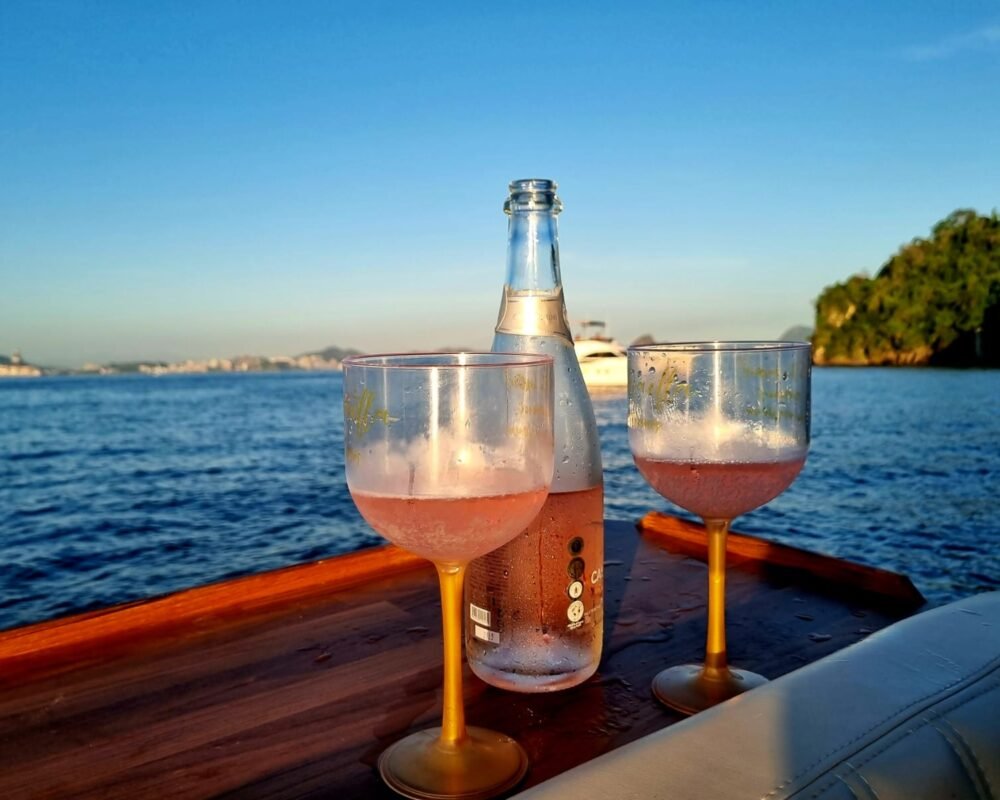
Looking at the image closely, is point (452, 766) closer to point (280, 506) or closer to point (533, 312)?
point (533, 312)

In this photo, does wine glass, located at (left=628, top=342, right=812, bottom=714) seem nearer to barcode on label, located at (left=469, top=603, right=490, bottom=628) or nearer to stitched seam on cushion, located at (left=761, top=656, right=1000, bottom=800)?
barcode on label, located at (left=469, top=603, right=490, bottom=628)

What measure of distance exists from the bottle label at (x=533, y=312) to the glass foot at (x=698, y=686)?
453mm

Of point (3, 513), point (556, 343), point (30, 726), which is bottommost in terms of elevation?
point (3, 513)

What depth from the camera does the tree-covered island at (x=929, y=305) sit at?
45281 millimetres

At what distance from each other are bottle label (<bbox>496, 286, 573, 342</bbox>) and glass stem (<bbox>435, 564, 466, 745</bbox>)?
39 centimetres

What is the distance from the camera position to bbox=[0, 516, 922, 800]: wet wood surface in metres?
0.77

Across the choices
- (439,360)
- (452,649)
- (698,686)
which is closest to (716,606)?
(698,686)

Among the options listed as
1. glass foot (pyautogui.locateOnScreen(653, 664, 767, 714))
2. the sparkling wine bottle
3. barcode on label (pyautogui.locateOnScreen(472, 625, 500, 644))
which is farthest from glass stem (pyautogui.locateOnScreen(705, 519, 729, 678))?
barcode on label (pyautogui.locateOnScreen(472, 625, 500, 644))

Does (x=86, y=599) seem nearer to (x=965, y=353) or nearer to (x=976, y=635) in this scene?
(x=976, y=635)

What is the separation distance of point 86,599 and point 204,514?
11.9ft

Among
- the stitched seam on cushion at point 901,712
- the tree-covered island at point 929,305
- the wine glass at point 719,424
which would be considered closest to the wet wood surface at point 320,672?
the wine glass at point 719,424

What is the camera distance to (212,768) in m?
0.77

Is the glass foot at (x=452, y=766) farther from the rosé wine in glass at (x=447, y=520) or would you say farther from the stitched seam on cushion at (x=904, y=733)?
the stitched seam on cushion at (x=904, y=733)

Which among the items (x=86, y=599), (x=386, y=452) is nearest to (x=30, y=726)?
(x=386, y=452)
